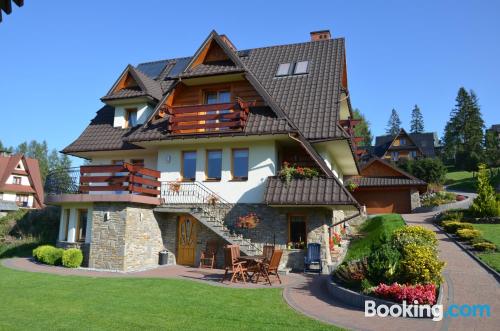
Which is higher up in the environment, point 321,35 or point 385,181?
point 321,35

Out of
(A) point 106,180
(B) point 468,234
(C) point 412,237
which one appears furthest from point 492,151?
(A) point 106,180

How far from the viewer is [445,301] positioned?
9469 mm

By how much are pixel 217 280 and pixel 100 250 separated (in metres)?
5.59

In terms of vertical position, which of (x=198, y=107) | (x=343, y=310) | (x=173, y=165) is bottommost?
(x=343, y=310)

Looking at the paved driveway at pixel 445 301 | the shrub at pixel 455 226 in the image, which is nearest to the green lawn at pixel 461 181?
the shrub at pixel 455 226

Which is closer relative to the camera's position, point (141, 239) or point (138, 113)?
point (141, 239)

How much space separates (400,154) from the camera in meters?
71.3

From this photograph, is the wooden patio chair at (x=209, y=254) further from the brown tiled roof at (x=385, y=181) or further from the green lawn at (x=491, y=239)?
the brown tiled roof at (x=385, y=181)

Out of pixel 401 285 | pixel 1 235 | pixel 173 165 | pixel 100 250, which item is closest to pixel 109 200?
pixel 100 250

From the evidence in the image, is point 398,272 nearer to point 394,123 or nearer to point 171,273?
point 171,273

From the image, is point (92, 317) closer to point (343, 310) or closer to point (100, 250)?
point (343, 310)

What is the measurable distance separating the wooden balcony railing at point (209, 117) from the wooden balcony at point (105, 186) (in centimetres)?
268

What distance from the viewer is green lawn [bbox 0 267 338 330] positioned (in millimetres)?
7871

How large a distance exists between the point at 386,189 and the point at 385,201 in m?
1.16
